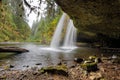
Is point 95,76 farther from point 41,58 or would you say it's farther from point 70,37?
point 70,37

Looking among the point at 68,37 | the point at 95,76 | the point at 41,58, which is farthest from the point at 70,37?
the point at 95,76

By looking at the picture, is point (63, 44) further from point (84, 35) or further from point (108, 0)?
point (108, 0)

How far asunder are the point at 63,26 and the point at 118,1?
19.7m

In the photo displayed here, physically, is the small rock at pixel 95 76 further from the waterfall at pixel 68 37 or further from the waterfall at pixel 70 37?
the waterfall at pixel 70 37

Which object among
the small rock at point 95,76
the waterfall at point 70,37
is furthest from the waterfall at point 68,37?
the small rock at point 95,76

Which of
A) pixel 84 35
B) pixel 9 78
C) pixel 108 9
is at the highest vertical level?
pixel 108 9

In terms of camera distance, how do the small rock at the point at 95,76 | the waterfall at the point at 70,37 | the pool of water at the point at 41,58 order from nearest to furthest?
the small rock at the point at 95,76 → the pool of water at the point at 41,58 → the waterfall at the point at 70,37

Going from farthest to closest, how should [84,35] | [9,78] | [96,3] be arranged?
[84,35]
[96,3]
[9,78]

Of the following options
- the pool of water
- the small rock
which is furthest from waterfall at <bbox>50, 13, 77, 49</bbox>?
the small rock

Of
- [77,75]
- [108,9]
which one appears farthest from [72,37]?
[77,75]

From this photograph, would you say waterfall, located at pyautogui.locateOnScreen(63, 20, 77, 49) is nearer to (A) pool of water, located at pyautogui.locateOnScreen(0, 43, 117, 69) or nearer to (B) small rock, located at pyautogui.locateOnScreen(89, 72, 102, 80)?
(A) pool of water, located at pyautogui.locateOnScreen(0, 43, 117, 69)

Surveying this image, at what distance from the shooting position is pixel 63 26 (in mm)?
27750

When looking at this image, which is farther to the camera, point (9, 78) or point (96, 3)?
point (96, 3)

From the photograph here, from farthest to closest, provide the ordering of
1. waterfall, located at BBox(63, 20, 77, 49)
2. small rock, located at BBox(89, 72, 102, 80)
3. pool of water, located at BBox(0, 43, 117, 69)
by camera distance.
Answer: waterfall, located at BBox(63, 20, 77, 49) → pool of water, located at BBox(0, 43, 117, 69) → small rock, located at BBox(89, 72, 102, 80)
